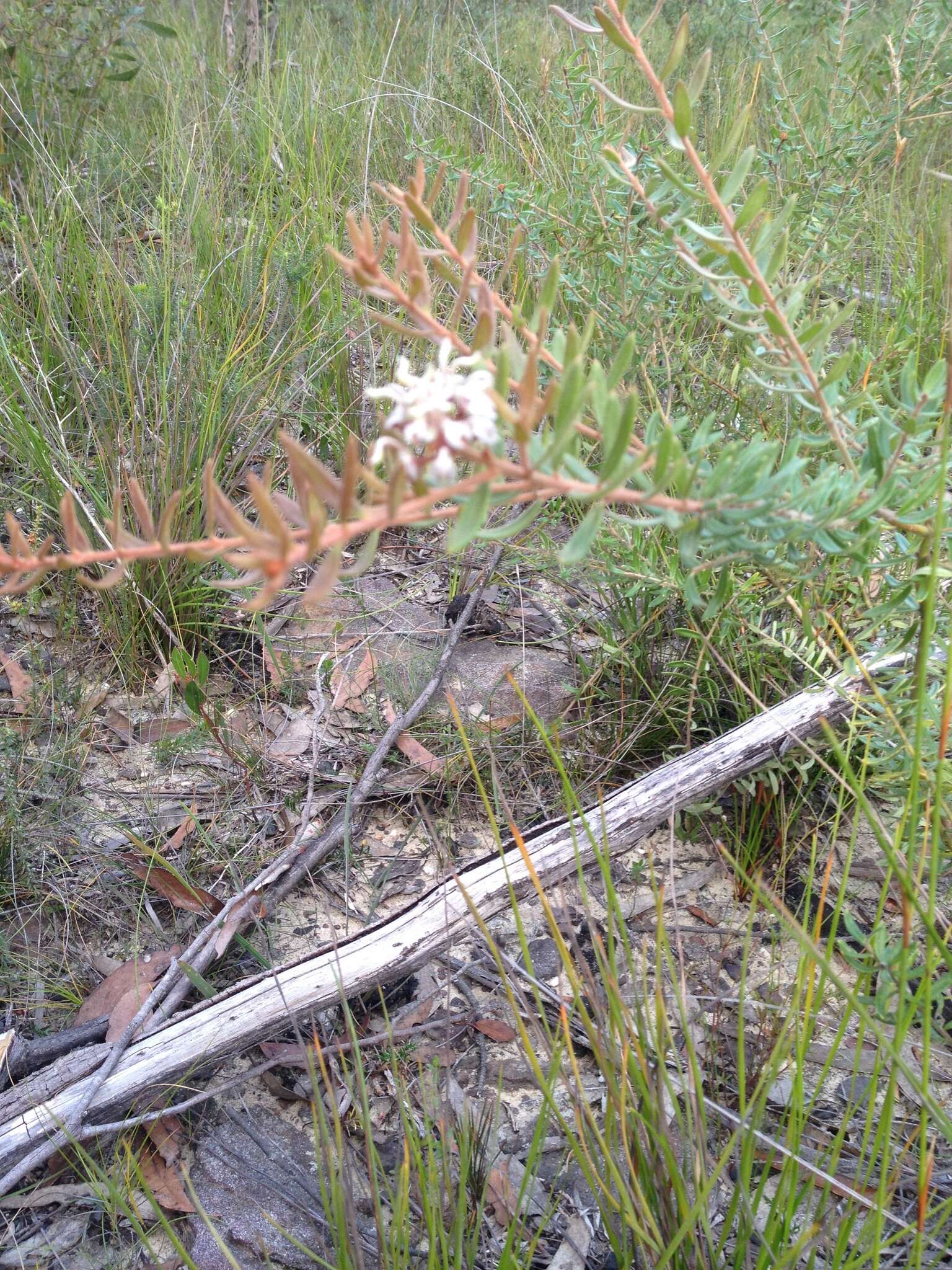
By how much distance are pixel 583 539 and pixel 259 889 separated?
1202mm

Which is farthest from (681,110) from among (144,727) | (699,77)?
(144,727)

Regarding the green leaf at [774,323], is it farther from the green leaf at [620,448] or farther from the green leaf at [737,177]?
the green leaf at [620,448]

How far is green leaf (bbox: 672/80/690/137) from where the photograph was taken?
0.79m

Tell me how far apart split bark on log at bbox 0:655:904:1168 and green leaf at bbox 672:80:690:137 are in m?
0.73

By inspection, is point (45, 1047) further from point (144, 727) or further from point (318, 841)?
point (144, 727)

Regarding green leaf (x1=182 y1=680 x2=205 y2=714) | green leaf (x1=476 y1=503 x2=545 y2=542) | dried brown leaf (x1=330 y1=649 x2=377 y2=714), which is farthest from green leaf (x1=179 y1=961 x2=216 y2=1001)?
green leaf (x1=476 y1=503 x2=545 y2=542)

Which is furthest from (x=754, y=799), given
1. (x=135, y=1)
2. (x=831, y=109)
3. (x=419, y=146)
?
(x=135, y=1)

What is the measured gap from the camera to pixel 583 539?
0.69 meters

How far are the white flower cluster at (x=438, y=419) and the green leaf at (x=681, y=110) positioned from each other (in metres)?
0.35

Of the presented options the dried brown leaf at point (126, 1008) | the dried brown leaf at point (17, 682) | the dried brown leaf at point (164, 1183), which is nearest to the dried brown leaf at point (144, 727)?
the dried brown leaf at point (17, 682)

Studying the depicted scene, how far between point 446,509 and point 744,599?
991 millimetres

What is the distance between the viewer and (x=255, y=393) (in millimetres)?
2420

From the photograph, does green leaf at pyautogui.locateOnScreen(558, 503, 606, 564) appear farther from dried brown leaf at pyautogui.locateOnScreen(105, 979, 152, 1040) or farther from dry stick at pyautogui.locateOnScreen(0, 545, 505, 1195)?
dried brown leaf at pyautogui.locateOnScreen(105, 979, 152, 1040)

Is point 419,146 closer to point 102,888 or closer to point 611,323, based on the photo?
point 611,323
